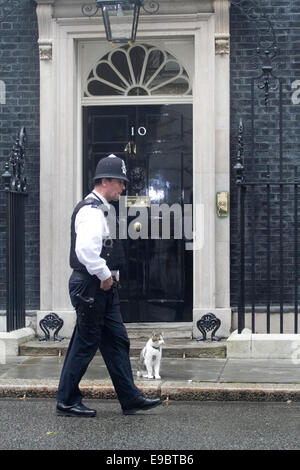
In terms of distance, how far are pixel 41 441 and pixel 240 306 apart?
383 centimetres

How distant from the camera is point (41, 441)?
6098 millimetres

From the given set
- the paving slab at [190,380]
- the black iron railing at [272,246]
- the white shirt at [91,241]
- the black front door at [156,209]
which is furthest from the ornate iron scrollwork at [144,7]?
the white shirt at [91,241]

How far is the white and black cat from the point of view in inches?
313

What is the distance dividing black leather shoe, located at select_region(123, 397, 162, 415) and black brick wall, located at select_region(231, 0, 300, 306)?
3.75 metres

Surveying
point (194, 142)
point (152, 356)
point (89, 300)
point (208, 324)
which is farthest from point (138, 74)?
point (89, 300)

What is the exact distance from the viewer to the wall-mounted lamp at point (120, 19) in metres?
9.36


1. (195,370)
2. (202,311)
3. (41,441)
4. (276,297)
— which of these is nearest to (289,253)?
(276,297)

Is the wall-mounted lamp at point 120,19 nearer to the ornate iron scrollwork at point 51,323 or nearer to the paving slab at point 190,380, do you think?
the ornate iron scrollwork at point 51,323

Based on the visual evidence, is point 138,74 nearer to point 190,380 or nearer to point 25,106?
point 25,106

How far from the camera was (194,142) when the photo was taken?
10.6 m

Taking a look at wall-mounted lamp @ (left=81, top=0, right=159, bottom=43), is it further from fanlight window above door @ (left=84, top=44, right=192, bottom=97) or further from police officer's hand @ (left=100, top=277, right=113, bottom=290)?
police officer's hand @ (left=100, top=277, right=113, bottom=290)

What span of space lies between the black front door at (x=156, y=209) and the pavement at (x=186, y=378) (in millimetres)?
1150

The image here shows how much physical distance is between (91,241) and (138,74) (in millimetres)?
4809

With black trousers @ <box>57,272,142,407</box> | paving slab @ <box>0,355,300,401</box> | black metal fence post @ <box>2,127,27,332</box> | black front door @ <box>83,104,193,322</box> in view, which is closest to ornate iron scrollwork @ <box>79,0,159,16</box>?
black front door @ <box>83,104,193,322</box>
